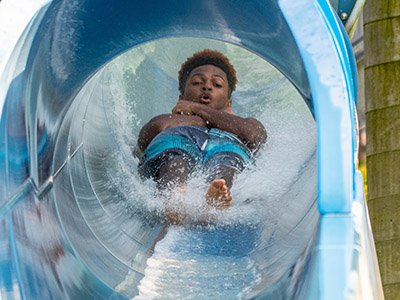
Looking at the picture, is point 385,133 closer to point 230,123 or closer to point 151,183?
point 230,123

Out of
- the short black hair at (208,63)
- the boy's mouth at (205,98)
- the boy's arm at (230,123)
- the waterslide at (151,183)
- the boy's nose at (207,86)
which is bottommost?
the waterslide at (151,183)

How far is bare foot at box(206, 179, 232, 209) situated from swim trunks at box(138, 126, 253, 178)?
0.69 ft

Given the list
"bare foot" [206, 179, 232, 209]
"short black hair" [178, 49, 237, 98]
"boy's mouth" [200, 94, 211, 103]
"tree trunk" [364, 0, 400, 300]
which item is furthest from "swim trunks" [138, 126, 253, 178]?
"short black hair" [178, 49, 237, 98]

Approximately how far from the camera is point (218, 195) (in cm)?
190

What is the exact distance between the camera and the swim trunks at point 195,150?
85.9 inches

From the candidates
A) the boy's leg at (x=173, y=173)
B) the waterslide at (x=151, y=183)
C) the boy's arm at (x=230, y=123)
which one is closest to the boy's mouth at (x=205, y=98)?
the boy's arm at (x=230, y=123)

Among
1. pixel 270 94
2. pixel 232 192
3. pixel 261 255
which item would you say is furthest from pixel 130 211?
pixel 270 94

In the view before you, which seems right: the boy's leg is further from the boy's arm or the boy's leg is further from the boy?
the boy's arm

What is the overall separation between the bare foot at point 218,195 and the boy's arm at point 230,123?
19.6 inches

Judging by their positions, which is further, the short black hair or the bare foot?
the short black hair

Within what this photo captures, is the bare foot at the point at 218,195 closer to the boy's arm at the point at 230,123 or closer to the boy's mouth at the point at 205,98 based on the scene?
the boy's arm at the point at 230,123

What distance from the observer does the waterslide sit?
1066 mm

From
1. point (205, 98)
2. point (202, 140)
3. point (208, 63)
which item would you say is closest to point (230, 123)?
point (202, 140)

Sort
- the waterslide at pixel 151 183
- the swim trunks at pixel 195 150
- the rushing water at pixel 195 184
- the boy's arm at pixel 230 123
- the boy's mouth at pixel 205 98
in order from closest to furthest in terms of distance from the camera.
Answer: the waterslide at pixel 151 183 < the rushing water at pixel 195 184 < the swim trunks at pixel 195 150 < the boy's arm at pixel 230 123 < the boy's mouth at pixel 205 98
